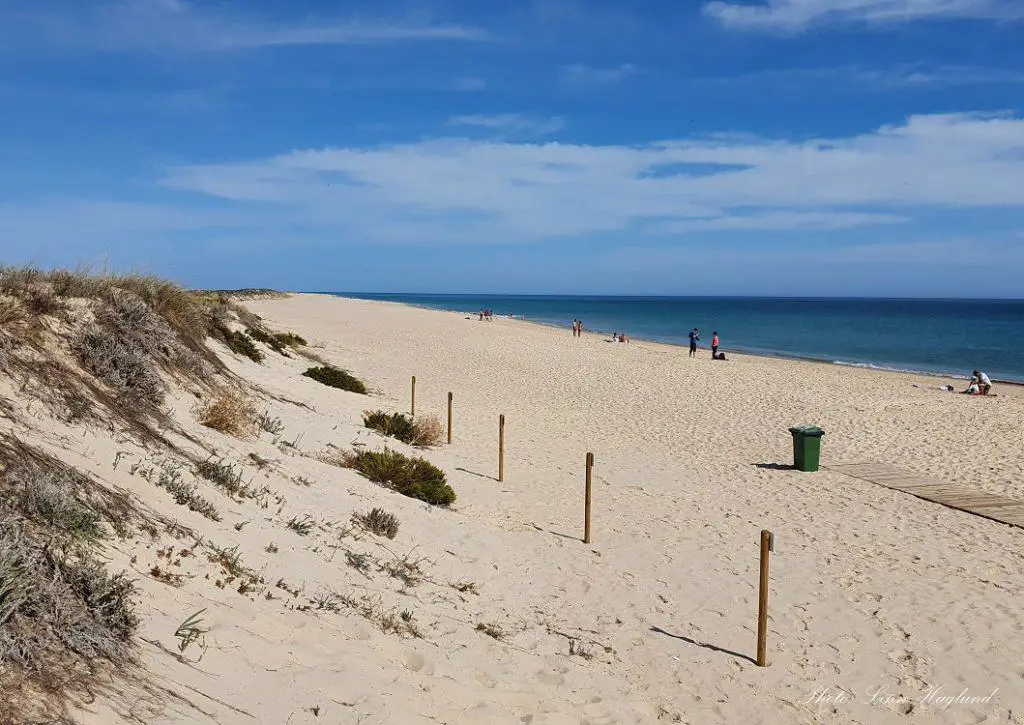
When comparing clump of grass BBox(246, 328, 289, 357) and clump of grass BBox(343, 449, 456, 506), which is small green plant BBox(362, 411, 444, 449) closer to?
clump of grass BBox(343, 449, 456, 506)

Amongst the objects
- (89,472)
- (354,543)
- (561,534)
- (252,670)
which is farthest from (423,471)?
(252,670)

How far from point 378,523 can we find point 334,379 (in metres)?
10.0

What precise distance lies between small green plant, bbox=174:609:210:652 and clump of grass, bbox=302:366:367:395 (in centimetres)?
1229

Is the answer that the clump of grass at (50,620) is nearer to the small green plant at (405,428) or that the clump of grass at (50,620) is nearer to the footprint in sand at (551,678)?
the footprint in sand at (551,678)

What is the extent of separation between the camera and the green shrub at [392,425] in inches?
483

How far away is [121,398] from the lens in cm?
699

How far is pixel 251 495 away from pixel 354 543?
41.0 inches

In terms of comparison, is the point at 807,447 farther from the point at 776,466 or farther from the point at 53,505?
the point at 53,505

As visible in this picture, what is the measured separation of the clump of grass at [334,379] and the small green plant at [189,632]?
12287 millimetres

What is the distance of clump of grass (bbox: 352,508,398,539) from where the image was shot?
7.30 metres

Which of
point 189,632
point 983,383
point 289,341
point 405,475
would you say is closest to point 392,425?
point 405,475

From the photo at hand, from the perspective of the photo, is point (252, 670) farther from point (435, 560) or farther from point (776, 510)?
point (776, 510)

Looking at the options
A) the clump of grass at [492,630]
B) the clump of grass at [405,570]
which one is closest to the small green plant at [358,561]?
the clump of grass at [405,570]

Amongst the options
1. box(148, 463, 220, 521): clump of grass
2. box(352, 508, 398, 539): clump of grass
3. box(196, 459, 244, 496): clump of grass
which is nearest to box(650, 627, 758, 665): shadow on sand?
box(352, 508, 398, 539): clump of grass
